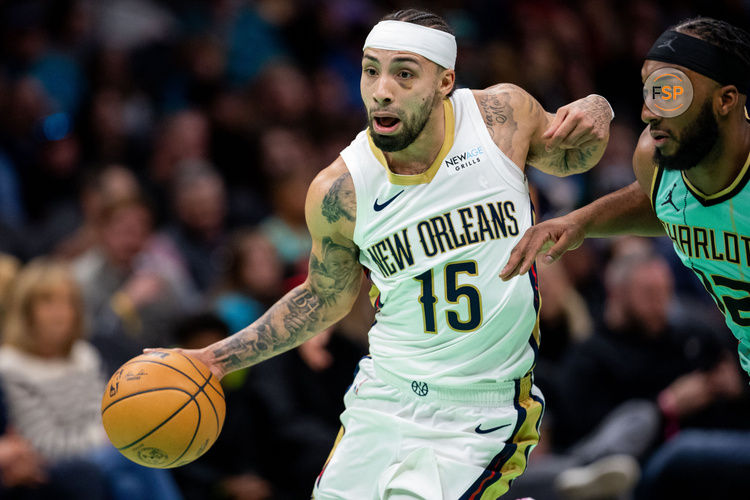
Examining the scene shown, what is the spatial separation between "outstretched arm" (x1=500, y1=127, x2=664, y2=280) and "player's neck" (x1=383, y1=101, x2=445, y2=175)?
62 centimetres

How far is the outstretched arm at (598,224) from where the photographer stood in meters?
4.36

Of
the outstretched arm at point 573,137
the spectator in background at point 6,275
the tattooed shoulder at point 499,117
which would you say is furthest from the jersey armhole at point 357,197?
the spectator in background at point 6,275

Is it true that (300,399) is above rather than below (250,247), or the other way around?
below

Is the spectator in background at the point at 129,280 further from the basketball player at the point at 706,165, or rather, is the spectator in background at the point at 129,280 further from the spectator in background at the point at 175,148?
the basketball player at the point at 706,165

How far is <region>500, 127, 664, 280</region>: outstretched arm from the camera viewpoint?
4.36 m

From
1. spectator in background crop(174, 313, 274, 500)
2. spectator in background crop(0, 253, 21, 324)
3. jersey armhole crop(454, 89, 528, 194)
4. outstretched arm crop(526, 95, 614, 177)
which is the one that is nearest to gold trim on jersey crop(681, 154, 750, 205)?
outstretched arm crop(526, 95, 614, 177)

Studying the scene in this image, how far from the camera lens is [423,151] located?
15.3 feet

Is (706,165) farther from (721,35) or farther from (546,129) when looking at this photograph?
(546,129)

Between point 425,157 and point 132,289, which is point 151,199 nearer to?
point 132,289

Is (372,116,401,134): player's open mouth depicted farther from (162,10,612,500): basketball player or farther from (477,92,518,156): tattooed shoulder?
(477,92,518,156): tattooed shoulder

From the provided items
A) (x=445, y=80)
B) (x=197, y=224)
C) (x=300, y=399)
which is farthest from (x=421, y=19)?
(x=197, y=224)

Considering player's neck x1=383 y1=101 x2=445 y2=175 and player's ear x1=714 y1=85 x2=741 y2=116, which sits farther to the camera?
player's neck x1=383 y1=101 x2=445 y2=175

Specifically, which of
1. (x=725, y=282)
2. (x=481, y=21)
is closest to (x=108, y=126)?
(x=481, y=21)

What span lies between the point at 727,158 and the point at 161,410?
2811mm
